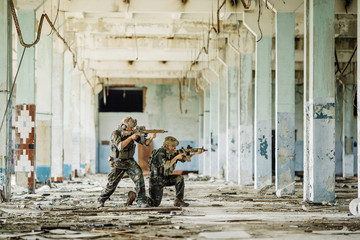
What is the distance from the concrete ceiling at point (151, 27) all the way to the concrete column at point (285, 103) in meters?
0.62

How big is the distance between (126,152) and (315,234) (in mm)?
4670

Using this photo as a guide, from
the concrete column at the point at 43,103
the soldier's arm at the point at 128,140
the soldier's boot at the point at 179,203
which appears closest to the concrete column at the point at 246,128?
the concrete column at the point at 43,103

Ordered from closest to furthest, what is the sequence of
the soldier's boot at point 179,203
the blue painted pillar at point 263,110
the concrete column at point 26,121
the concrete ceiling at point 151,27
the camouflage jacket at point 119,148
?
the camouflage jacket at point 119,148
the soldier's boot at point 179,203
the concrete column at point 26,121
the blue painted pillar at point 263,110
the concrete ceiling at point 151,27

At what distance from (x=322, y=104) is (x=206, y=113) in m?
19.0

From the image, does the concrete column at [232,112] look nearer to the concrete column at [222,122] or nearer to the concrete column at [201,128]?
the concrete column at [222,122]

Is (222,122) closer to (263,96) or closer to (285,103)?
(263,96)

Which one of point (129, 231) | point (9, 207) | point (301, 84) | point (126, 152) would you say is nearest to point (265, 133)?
point (126, 152)

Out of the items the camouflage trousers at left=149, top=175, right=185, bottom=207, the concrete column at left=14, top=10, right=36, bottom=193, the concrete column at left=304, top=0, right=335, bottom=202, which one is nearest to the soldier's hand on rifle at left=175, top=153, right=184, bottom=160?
the camouflage trousers at left=149, top=175, right=185, bottom=207

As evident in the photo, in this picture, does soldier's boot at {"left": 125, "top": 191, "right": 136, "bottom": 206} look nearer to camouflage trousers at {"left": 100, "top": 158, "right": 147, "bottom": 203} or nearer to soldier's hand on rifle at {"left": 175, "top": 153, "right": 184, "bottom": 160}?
camouflage trousers at {"left": 100, "top": 158, "right": 147, "bottom": 203}

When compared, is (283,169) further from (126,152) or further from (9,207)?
(9,207)

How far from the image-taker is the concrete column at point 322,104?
39.1 ft

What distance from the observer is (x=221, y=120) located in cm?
2416

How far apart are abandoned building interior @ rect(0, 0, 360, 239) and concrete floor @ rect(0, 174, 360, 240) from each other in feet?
0.10

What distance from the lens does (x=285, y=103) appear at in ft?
48.5
